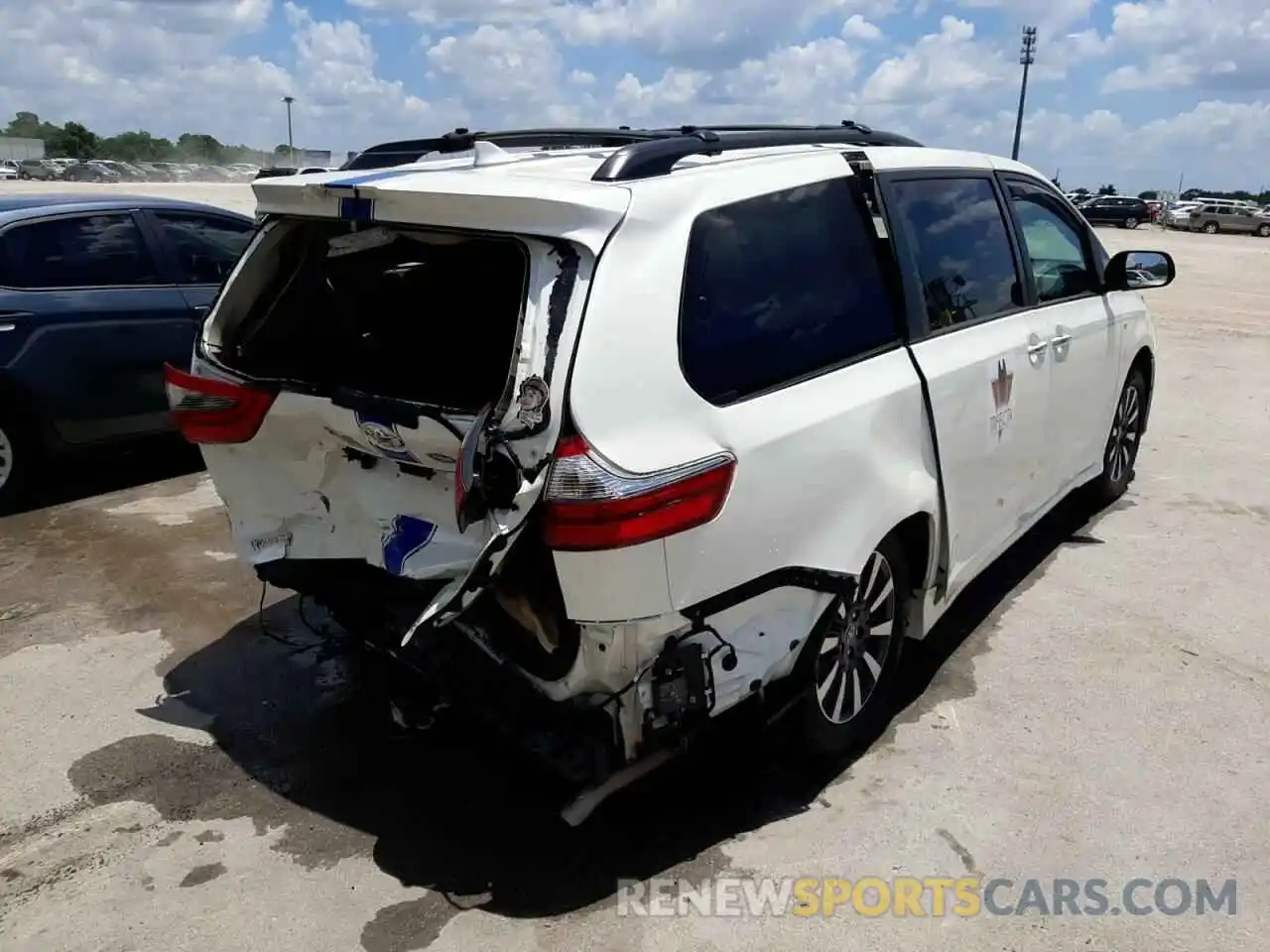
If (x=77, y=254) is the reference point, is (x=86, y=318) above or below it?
below

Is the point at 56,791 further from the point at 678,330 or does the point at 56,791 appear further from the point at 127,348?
the point at 127,348

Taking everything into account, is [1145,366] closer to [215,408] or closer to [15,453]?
[215,408]

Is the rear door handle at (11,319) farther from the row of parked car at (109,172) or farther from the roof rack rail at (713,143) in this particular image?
the row of parked car at (109,172)

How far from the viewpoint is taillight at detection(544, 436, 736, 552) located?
2.45 m

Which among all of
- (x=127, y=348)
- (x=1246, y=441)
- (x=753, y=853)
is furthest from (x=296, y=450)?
(x=1246, y=441)

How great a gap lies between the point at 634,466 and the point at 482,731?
4.97ft

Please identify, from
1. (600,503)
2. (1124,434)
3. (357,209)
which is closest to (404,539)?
(600,503)

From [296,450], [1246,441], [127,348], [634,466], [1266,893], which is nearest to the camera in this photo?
[634,466]

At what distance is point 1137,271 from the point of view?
210 inches

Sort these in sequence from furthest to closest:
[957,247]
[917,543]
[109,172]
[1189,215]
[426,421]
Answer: [109,172] < [1189,215] < [957,247] < [917,543] < [426,421]

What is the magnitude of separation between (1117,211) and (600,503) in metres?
55.3

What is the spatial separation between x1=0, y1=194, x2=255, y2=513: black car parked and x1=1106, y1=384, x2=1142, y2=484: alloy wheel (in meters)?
5.05

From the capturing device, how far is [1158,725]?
3721 millimetres

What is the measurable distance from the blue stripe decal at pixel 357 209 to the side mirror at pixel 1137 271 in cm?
379
